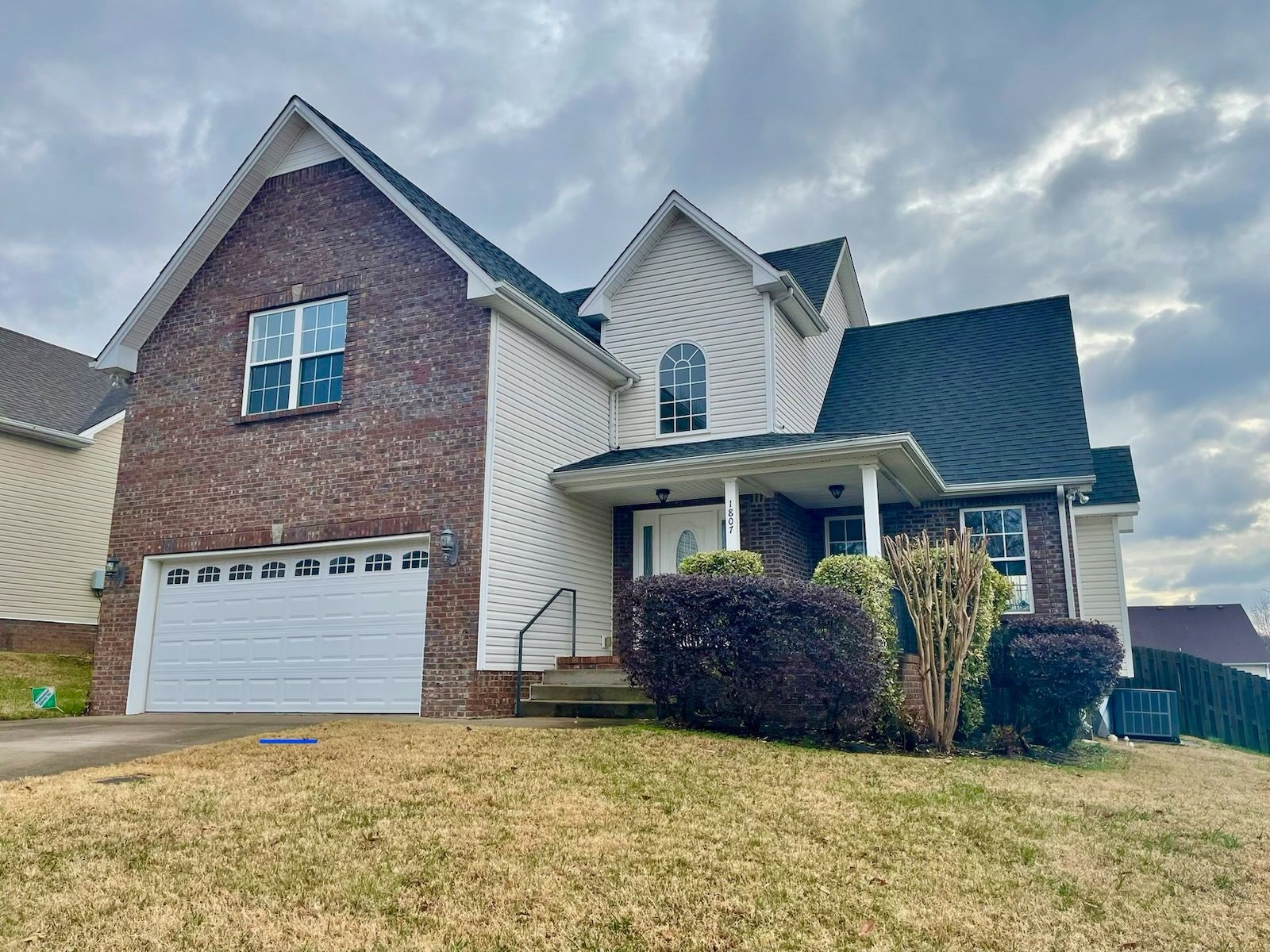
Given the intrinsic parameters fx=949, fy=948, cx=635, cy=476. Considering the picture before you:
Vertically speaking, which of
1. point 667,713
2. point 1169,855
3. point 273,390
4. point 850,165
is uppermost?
point 850,165

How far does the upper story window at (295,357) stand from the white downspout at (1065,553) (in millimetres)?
10496

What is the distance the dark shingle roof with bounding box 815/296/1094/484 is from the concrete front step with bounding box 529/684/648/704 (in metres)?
6.36

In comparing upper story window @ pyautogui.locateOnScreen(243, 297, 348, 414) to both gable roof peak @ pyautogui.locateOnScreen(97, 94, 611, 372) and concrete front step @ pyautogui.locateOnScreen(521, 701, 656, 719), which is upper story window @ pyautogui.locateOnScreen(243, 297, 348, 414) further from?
concrete front step @ pyautogui.locateOnScreen(521, 701, 656, 719)

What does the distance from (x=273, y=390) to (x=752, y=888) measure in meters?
11.3

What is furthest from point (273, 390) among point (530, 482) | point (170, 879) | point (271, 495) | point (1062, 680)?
point (1062, 680)

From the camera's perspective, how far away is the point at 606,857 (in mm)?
5051

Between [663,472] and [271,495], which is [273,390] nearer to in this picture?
[271,495]

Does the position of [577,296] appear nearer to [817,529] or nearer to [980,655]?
[817,529]

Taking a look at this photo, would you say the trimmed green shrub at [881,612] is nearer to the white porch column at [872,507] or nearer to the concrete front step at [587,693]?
the white porch column at [872,507]

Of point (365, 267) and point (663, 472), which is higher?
point (365, 267)

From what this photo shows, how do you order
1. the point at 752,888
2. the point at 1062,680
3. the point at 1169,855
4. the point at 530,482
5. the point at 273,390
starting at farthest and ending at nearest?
1. the point at 273,390
2. the point at 530,482
3. the point at 1062,680
4. the point at 1169,855
5. the point at 752,888

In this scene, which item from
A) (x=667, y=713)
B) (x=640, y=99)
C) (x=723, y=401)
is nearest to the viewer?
(x=667, y=713)

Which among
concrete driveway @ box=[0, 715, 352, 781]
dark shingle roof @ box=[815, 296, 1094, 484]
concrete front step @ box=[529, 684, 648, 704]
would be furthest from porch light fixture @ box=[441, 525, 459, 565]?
dark shingle roof @ box=[815, 296, 1094, 484]

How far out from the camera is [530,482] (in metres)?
12.8
